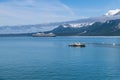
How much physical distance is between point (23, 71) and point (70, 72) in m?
9.25

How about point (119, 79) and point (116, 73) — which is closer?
point (119, 79)

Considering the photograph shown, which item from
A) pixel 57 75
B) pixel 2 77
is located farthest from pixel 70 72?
pixel 2 77

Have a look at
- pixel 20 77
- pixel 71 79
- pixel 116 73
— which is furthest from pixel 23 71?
pixel 116 73

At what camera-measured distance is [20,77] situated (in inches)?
2267

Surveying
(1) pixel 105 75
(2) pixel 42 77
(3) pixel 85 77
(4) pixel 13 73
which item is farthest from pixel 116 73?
(4) pixel 13 73

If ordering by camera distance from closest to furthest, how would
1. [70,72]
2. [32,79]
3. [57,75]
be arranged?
[32,79]
[57,75]
[70,72]

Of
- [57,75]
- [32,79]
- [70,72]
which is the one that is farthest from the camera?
[70,72]

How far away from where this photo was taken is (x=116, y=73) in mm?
62812

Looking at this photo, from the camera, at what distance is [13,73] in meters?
62.2

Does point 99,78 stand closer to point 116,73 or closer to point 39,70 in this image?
point 116,73

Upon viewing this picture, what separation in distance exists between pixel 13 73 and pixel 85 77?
13814mm

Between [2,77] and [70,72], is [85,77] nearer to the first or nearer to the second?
[70,72]

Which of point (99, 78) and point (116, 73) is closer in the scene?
point (99, 78)

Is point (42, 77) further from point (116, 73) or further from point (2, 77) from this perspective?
point (116, 73)
